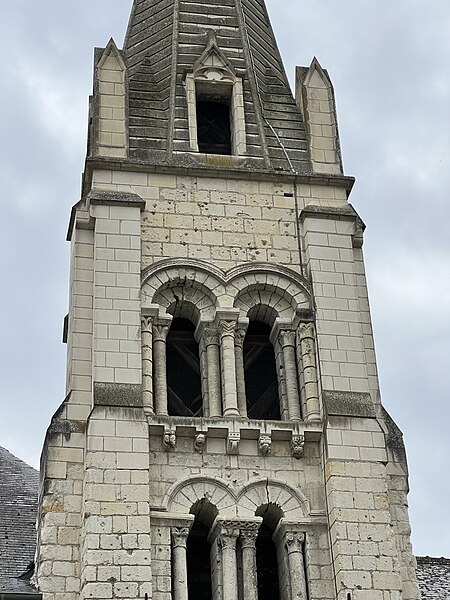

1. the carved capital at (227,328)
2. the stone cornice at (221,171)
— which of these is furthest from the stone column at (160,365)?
the stone cornice at (221,171)

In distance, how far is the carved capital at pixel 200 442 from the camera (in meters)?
19.3

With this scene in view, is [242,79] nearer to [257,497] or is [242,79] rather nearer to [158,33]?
[158,33]

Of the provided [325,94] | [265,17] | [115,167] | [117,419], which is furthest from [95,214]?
[265,17]

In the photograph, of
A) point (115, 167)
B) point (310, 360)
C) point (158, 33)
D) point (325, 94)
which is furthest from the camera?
point (158, 33)

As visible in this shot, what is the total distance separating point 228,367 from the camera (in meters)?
20.4

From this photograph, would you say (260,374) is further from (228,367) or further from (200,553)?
(200,553)

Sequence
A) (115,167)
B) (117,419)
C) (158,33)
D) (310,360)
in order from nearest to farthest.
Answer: (117,419)
(310,360)
(115,167)
(158,33)

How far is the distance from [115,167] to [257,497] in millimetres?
6779

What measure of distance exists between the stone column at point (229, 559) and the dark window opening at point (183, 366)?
2799mm

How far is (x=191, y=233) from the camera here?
2183cm

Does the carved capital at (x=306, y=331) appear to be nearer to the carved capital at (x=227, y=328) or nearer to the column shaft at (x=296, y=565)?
the carved capital at (x=227, y=328)

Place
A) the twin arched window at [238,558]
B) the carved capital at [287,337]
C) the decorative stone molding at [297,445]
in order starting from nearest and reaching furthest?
1. the twin arched window at [238,558]
2. the decorative stone molding at [297,445]
3. the carved capital at [287,337]

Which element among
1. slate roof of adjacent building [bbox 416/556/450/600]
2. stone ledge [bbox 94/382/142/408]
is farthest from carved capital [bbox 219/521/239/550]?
slate roof of adjacent building [bbox 416/556/450/600]

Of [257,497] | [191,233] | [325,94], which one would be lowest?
[257,497]
